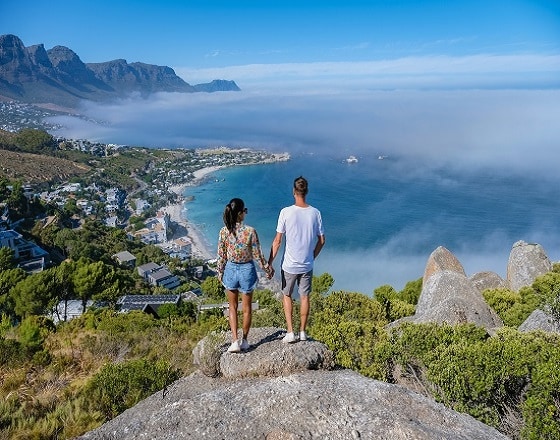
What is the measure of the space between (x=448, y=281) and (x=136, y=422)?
35.2ft

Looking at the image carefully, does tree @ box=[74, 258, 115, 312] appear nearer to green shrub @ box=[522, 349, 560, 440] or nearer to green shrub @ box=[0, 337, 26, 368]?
green shrub @ box=[0, 337, 26, 368]

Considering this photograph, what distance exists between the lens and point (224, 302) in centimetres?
2616

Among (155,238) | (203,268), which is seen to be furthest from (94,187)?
(203,268)

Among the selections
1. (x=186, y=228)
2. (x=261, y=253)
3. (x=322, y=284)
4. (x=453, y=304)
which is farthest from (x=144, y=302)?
(x=186, y=228)

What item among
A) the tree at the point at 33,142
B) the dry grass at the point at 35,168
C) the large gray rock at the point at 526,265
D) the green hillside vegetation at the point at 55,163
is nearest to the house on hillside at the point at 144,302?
the large gray rock at the point at 526,265

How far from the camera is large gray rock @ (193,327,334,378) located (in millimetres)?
5109

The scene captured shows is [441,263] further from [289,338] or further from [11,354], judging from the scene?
[11,354]

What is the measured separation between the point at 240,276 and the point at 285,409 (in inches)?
62.0

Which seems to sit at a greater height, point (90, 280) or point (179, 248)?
point (90, 280)

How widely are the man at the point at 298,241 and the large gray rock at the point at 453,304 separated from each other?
624 centimetres

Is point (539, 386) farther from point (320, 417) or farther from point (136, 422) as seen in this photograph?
point (136, 422)

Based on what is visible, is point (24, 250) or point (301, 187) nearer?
point (301, 187)

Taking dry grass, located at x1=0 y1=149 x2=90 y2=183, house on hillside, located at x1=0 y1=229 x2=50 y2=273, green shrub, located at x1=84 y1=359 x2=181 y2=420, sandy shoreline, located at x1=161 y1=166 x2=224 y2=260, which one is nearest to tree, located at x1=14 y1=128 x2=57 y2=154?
dry grass, located at x1=0 y1=149 x2=90 y2=183

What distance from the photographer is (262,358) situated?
5188 millimetres
